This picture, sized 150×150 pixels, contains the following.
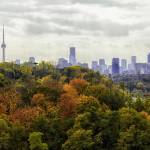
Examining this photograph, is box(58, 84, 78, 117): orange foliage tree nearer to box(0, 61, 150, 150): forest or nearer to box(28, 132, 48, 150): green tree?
box(0, 61, 150, 150): forest

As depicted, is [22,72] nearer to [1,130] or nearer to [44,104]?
[44,104]

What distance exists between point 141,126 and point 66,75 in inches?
1403

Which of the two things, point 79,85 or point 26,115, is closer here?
point 26,115

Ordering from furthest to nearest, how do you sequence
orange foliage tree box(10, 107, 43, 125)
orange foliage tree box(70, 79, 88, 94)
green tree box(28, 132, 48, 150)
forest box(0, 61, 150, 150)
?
orange foliage tree box(70, 79, 88, 94) < orange foliage tree box(10, 107, 43, 125) < forest box(0, 61, 150, 150) < green tree box(28, 132, 48, 150)

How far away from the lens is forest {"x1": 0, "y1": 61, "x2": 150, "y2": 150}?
4375cm

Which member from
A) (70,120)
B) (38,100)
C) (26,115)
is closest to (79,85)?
(38,100)

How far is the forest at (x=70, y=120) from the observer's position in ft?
144

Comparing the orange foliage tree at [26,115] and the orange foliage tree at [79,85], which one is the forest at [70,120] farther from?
the orange foliage tree at [79,85]

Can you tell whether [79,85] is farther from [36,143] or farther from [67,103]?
[36,143]

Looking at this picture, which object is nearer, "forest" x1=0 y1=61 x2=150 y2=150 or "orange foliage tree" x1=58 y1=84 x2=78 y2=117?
"forest" x1=0 y1=61 x2=150 y2=150

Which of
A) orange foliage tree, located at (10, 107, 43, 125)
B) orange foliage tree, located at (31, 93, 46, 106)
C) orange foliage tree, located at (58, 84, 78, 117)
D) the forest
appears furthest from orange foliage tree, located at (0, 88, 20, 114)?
orange foliage tree, located at (58, 84, 78, 117)

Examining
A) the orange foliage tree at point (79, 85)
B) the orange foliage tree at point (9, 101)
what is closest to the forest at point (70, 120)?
the orange foliage tree at point (9, 101)

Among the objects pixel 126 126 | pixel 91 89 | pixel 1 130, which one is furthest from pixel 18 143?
pixel 91 89

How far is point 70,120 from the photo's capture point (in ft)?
157
